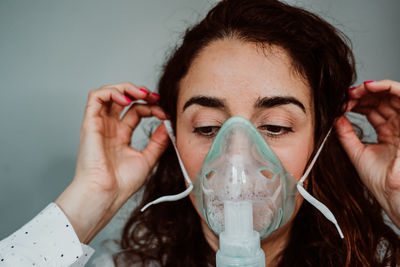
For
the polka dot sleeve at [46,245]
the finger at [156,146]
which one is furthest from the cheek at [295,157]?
the polka dot sleeve at [46,245]

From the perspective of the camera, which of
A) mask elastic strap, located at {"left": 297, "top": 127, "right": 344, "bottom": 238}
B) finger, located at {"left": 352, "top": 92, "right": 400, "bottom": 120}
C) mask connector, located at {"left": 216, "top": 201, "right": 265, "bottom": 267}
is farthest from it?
finger, located at {"left": 352, "top": 92, "right": 400, "bottom": 120}

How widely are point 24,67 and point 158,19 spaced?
0.62 m

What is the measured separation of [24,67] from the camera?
1653 mm

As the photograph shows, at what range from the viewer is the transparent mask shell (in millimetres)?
987

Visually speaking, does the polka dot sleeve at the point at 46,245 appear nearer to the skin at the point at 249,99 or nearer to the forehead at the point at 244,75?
the skin at the point at 249,99

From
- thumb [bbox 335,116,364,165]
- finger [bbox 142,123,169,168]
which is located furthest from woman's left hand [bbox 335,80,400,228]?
finger [bbox 142,123,169,168]

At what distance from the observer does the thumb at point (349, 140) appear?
131 cm

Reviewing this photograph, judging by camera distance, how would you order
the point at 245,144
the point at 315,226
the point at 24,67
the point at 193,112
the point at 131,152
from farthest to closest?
the point at 24,67
the point at 131,152
the point at 315,226
the point at 193,112
the point at 245,144

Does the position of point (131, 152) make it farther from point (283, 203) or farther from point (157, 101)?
point (283, 203)

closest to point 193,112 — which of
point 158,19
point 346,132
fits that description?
point 346,132

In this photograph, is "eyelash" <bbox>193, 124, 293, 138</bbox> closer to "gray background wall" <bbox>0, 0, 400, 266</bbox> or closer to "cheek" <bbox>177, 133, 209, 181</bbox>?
"cheek" <bbox>177, 133, 209, 181</bbox>

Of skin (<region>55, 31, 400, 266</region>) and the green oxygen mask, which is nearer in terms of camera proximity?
the green oxygen mask

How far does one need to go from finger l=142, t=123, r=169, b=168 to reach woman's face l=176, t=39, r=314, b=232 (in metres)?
0.27

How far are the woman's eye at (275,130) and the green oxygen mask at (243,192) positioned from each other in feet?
0.17
